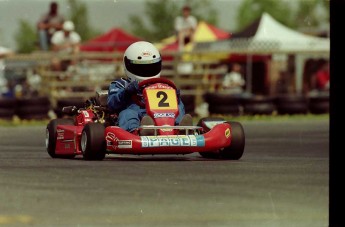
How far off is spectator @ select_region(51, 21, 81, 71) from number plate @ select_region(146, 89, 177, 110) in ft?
38.0

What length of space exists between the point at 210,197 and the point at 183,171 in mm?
1879

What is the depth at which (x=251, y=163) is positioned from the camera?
1010 centimetres

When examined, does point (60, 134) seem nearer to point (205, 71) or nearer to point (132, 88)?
point (132, 88)

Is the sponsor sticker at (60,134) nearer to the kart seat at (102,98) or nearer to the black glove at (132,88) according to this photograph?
the kart seat at (102,98)

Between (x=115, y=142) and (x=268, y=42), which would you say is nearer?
(x=115, y=142)

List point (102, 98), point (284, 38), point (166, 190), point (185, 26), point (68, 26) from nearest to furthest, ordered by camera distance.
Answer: point (166, 190), point (102, 98), point (68, 26), point (185, 26), point (284, 38)

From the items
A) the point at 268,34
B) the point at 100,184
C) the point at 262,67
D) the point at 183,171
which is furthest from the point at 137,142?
the point at 262,67

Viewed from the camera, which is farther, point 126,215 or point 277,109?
point 277,109

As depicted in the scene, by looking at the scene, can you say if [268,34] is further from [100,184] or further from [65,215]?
[65,215]

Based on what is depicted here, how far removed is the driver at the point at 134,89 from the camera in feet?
34.3

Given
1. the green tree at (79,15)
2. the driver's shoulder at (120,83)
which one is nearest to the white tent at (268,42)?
the driver's shoulder at (120,83)

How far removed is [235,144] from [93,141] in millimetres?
1337

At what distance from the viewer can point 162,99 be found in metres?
10.6

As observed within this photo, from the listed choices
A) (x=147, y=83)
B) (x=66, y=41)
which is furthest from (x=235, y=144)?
(x=66, y=41)
